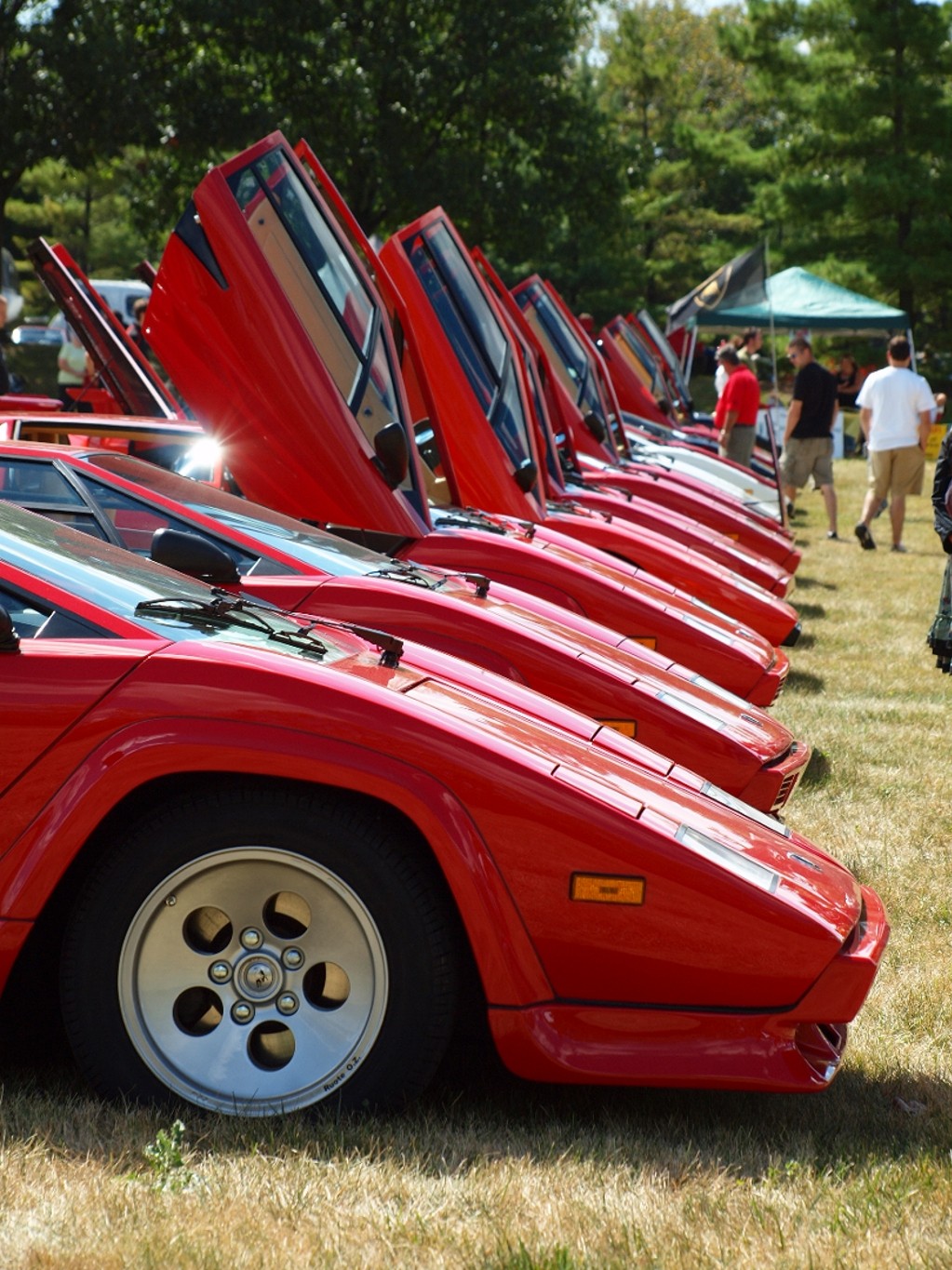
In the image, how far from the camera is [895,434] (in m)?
14.1

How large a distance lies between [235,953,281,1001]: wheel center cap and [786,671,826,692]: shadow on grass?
214 inches

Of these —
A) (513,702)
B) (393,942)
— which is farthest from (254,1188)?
(513,702)

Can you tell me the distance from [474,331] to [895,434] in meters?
7.95

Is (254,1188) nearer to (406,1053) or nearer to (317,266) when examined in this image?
(406,1053)

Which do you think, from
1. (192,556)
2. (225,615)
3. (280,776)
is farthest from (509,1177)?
(192,556)

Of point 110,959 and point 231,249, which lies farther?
point 231,249

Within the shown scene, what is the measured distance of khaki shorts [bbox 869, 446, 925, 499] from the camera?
14188 millimetres

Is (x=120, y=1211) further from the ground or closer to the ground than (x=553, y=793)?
closer to the ground

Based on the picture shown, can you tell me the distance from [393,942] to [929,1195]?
1039 millimetres

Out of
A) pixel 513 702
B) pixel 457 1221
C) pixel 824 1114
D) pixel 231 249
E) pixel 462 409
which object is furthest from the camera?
pixel 462 409

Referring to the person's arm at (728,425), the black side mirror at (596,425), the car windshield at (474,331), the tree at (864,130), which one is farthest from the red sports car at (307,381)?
the tree at (864,130)

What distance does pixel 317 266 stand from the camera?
5.77 metres

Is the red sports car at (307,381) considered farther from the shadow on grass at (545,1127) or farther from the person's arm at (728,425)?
the person's arm at (728,425)

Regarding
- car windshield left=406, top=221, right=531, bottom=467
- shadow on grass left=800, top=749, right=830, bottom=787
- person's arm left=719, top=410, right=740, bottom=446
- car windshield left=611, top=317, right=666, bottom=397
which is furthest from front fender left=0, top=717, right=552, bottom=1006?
car windshield left=611, top=317, right=666, bottom=397
